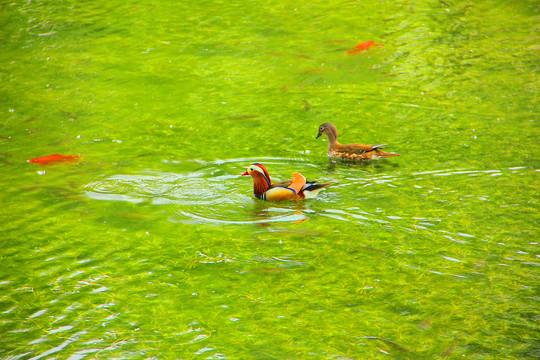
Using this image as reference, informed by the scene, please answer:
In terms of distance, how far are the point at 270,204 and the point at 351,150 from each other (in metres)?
1.81

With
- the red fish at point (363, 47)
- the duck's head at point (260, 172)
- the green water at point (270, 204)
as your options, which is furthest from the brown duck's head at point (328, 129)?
the red fish at point (363, 47)

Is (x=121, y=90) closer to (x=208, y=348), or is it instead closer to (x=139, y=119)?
(x=139, y=119)

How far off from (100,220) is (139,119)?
12.4 feet

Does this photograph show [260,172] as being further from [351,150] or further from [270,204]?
[351,150]

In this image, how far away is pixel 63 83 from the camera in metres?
12.1

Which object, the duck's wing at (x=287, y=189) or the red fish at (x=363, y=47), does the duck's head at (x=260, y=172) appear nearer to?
the duck's wing at (x=287, y=189)

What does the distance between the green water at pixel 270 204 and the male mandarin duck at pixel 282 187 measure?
192mm

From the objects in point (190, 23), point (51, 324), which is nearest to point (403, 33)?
point (190, 23)

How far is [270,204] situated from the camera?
294 inches

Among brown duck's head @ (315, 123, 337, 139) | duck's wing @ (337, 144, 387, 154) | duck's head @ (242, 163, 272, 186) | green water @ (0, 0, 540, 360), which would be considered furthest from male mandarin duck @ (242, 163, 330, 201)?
brown duck's head @ (315, 123, 337, 139)

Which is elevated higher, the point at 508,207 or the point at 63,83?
the point at 63,83

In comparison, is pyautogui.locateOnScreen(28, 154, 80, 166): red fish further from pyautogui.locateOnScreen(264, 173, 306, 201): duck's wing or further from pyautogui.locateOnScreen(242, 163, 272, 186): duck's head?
pyautogui.locateOnScreen(264, 173, 306, 201): duck's wing

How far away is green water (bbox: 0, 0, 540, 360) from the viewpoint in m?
5.00

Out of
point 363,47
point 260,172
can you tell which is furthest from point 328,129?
point 363,47
